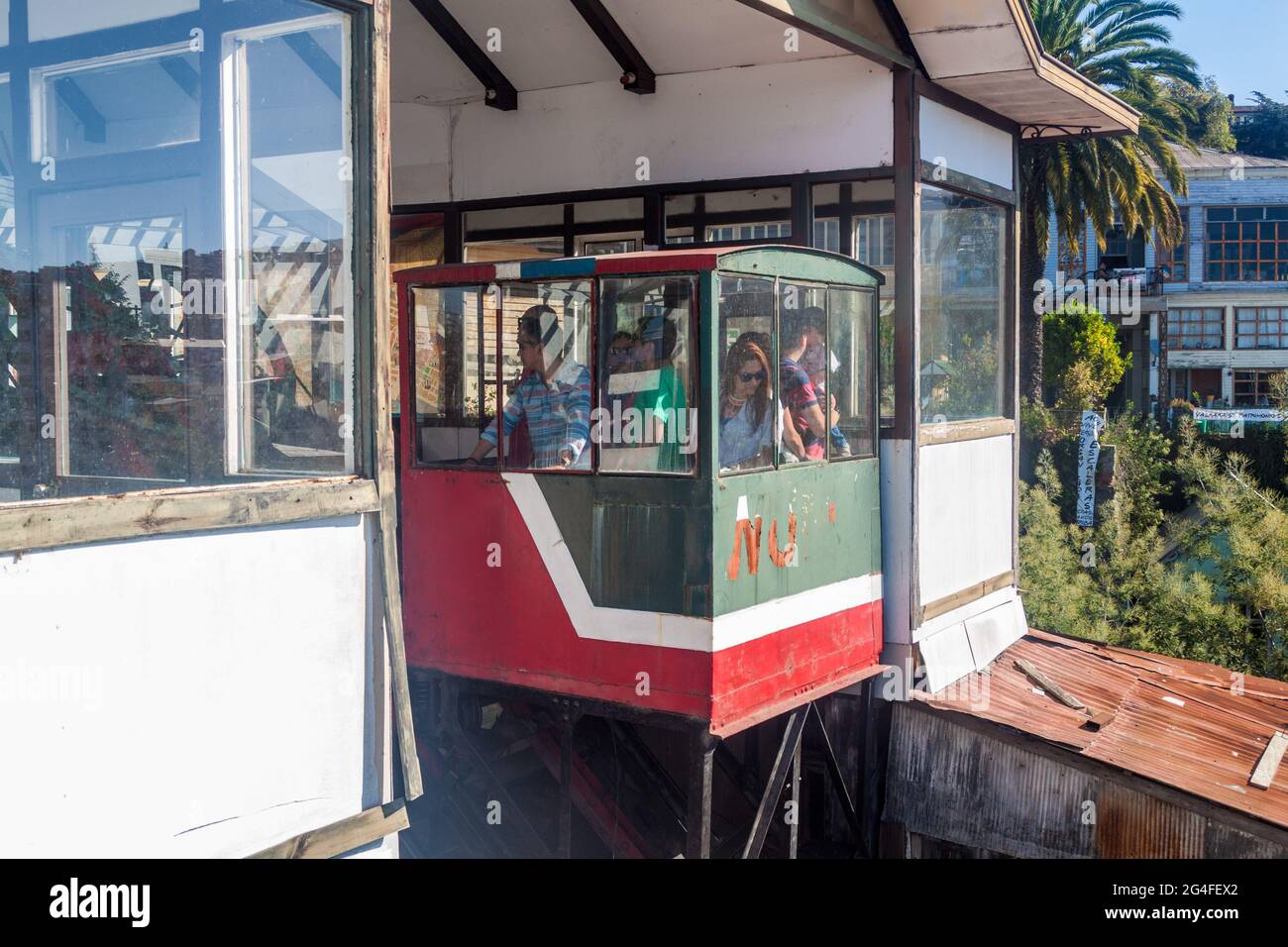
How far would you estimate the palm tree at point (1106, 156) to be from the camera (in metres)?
25.1

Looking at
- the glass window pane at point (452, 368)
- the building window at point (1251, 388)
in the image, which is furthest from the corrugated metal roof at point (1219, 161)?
the glass window pane at point (452, 368)

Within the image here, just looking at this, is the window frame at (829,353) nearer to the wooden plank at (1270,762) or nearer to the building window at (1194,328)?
the wooden plank at (1270,762)

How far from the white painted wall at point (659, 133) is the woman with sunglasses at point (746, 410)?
237 cm

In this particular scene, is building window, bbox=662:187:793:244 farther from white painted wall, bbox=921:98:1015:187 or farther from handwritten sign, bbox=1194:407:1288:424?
handwritten sign, bbox=1194:407:1288:424

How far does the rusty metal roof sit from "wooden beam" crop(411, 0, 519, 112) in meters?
5.00

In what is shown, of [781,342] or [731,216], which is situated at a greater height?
[731,216]

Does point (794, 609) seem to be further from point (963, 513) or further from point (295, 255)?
point (295, 255)

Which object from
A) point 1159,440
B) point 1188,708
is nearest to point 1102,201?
point 1159,440

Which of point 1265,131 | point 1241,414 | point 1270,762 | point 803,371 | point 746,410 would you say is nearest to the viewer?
point 746,410

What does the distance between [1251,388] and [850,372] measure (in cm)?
4366

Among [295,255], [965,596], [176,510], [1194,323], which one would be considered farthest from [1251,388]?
[176,510]

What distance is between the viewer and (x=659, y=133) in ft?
29.5

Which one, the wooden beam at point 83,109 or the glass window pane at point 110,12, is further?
the wooden beam at point 83,109

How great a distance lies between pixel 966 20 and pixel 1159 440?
70.9 ft
